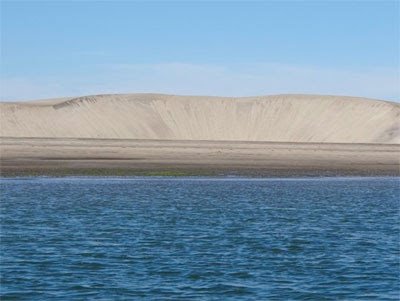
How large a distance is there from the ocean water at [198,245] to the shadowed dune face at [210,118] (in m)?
95.5

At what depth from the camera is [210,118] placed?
521 feet

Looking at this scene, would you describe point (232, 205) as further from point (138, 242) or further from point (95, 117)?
point (95, 117)

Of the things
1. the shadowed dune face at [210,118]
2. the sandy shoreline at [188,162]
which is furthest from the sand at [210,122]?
the sandy shoreline at [188,162]

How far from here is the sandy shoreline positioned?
6412cm

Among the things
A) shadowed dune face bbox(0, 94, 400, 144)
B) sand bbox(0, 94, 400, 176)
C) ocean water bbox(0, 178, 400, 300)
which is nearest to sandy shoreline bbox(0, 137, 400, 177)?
sand bbox(0, 94, 400, 176)

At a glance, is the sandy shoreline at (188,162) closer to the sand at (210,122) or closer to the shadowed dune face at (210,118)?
the sand at (210,122)

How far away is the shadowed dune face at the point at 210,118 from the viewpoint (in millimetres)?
144250

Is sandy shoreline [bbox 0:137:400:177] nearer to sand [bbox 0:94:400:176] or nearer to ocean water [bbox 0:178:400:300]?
sand [bbox 0:94:400:176]

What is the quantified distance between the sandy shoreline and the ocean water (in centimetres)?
1612

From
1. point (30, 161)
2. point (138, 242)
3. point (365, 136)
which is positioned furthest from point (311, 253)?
point (365, 136)

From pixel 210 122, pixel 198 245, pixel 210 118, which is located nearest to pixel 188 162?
pixel 198 245

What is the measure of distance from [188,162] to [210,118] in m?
83.8

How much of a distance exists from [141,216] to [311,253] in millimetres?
10872

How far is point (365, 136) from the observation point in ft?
471
